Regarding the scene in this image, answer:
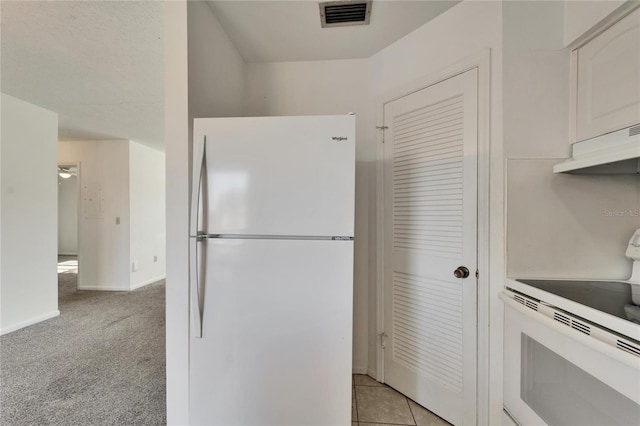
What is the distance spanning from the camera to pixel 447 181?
58.6 inches

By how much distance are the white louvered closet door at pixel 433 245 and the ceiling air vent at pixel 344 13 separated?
1.81 feet

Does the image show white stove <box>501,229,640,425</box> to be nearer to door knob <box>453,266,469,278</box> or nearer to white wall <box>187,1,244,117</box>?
door knob <box>453,266,469,278</box>

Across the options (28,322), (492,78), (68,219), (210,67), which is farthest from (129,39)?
(68,219)

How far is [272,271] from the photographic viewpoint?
1147 millimetres

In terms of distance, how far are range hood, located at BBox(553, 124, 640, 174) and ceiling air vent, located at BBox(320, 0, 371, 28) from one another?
133cm

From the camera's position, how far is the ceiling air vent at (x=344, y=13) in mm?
1462

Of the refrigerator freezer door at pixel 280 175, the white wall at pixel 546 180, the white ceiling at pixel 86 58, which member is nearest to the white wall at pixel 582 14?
the white wall at pixel 546 180

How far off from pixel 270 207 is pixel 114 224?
420 cm

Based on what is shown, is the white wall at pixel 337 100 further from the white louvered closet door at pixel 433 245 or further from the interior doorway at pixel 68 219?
the interior doorway at pixel 68 219

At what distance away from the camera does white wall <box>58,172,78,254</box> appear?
23.1 feet

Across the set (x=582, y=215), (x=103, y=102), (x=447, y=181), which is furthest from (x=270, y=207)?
(x=103, y=102)

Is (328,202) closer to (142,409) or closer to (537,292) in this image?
(537,292)

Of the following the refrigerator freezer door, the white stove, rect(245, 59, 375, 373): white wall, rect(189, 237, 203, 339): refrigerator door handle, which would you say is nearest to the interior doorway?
rect(245, 59, 375, 373): white wall

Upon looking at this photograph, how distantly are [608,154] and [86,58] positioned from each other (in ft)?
10.6
